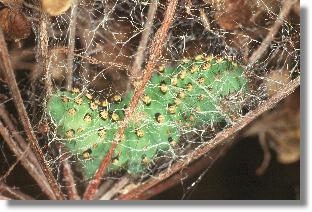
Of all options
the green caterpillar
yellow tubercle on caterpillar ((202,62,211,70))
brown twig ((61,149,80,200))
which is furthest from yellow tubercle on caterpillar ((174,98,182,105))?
brown twig ((61,149,80,200))

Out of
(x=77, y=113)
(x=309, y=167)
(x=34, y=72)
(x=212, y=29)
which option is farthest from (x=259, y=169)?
(x=34, y=72)

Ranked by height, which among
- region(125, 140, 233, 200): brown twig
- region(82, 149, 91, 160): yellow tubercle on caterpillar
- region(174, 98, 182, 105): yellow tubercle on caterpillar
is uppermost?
region(174, 98, 182, 105): yellow tubercle on caterpillar

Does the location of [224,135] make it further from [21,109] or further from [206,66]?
[21,109]

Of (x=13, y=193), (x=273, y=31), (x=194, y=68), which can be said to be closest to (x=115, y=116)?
(x=194, y=68)

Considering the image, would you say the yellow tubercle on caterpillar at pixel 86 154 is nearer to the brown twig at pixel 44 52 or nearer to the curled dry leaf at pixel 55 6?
the brown twig at pixel 44 52

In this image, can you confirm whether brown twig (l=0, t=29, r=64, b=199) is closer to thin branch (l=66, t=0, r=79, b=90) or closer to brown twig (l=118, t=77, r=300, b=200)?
thin branch (l=66, t=0, r=79, b=90)

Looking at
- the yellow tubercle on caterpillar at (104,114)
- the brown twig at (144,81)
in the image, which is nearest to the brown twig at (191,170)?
the brown twig at (144,81)
